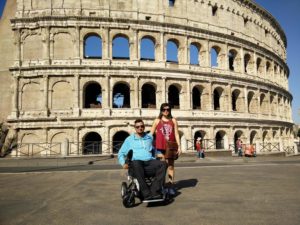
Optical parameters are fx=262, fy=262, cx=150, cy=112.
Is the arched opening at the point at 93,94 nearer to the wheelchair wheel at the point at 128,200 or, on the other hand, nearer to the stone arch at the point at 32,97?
the stone arch at the point at 32,97

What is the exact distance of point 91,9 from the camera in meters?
22.5

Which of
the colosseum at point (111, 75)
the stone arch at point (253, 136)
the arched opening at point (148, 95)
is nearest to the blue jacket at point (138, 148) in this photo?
the colosseum at point (111, 75)

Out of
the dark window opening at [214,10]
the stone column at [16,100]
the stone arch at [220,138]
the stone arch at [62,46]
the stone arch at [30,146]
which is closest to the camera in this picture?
the stone arch at [30,146]

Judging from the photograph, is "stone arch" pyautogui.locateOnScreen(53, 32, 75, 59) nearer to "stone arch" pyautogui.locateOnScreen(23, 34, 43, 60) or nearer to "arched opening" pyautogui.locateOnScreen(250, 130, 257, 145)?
"stone arch" pyautogui.locateOnScreen(23, 34, 43, 60)

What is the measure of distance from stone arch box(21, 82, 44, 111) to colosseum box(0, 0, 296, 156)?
0.08 m

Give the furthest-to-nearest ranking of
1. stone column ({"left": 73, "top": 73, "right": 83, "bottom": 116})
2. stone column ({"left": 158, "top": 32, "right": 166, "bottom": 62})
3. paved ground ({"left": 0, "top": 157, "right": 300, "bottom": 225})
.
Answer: stone column ({"left": 158, "top": 32, "right": 166, "bottom": 62}) < stone column ({"left": 73, "top": 73, "right": 83, "bottom": 116}) < paved ground ({"left": 0, "top": 157, "right": 300, "bottom": 225})

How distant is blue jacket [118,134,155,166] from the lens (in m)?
4.55

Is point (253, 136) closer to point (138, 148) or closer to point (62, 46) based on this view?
point (62, 46)

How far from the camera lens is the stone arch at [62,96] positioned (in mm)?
21312

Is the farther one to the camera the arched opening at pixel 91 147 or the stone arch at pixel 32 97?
the stone arch at pixel 32 97

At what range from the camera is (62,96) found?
21469mm

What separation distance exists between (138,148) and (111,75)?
17974 mm

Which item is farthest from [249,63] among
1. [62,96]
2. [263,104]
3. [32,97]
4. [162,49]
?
[32,97]

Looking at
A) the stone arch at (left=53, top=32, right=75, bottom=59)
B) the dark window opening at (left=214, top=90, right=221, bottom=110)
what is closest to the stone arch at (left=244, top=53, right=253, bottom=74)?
the dark window opening at (left=214, top=90, right=221, bottom=110)
